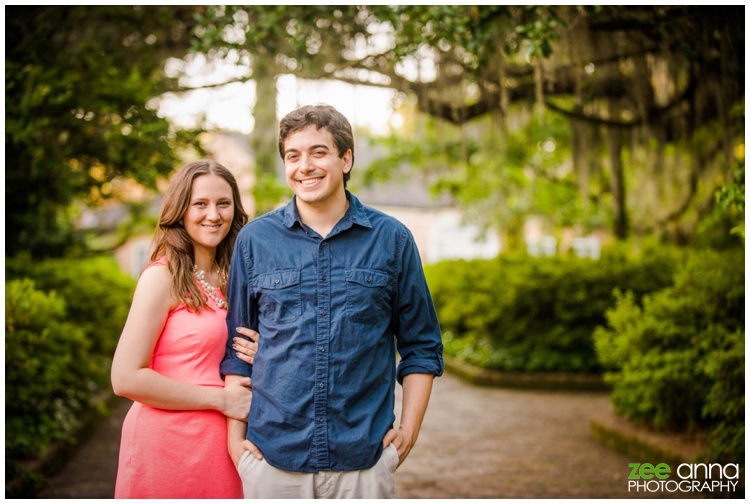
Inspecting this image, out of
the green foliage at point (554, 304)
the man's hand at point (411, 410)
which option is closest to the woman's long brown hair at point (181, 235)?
the man's hand at point (411, 410)

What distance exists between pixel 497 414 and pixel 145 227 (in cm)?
663

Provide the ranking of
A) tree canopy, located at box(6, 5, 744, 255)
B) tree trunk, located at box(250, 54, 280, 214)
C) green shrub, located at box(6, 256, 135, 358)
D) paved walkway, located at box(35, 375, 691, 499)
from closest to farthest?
1. tree canopy, located at box(6, 5, 744, 255)
2. paved walkway, located at box(35, 375, 691, 499)
3. green shrub, located at box(6, 256, 135, 358)
4. tree trunk, located at box(250, 54, 280, 214)

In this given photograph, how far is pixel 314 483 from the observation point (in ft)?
7.45

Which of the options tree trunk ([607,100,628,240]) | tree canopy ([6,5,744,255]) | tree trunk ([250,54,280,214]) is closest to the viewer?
tree canopy ([6,5,744,255])

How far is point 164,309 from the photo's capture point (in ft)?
8.09

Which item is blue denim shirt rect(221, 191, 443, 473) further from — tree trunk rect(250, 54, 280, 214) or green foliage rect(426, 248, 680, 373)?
green foliage rect(426, 248, 680, 373)

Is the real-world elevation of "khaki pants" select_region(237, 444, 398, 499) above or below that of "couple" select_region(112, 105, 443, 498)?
below

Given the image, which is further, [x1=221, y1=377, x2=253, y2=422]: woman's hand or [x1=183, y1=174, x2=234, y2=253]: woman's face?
[x1=183, y1=174, x2=234, y2=253]: woman's face

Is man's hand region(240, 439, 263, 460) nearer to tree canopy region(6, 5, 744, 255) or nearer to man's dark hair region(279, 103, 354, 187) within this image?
man's dark hair region(279, 103, 354, 187)

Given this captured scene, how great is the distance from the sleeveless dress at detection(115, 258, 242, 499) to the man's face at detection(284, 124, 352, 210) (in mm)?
629

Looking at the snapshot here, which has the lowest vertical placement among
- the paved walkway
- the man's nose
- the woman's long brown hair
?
the paved walkway

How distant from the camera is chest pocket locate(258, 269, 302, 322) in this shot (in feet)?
7.63

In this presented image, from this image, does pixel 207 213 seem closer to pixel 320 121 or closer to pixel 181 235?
pixel 181 235

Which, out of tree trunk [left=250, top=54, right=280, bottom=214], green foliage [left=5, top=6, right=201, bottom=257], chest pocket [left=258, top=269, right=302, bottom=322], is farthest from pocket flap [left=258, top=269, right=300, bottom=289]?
tree trunk [left=250, top=54, right=280, bottom=214]
